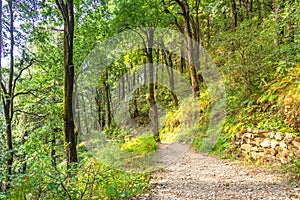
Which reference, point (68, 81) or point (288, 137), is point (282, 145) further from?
point (68, 81)

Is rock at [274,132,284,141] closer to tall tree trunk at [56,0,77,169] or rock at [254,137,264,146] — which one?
rock at [254,137,264,146]

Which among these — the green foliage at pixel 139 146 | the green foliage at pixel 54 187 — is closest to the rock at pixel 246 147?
the green foliage at pixel 139 146

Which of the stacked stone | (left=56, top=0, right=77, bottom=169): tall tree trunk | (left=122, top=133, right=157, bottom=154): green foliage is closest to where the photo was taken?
the stacked stone

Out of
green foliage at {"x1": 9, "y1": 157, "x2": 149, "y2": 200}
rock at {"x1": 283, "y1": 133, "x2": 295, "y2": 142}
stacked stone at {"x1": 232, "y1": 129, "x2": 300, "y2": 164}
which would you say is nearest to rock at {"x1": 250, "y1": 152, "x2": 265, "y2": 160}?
stacked stone at {"x1": 232, "y1": 129, "x2": 300, "y2": 164}

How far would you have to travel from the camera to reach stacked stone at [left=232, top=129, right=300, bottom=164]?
177 inches

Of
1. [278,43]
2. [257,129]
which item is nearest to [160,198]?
[257,129]

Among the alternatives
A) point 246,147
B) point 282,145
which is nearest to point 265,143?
point 282,145

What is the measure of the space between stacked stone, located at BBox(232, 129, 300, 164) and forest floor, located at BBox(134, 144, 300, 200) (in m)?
0.37

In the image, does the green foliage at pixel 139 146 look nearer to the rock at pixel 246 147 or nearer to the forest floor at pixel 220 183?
the forest floor at pixel 220 183

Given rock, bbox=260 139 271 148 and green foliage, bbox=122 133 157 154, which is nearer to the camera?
rock, bbox=260 139 271 148

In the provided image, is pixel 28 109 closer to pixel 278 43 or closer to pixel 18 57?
pixel 18 57

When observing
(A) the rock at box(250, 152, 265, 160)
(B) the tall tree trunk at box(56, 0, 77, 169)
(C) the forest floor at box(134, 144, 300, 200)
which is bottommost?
(C) the forest floor at box(134, 144, 300, 200)

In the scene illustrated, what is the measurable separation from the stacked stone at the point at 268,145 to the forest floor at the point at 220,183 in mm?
367

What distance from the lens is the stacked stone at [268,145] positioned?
14.7 ft
